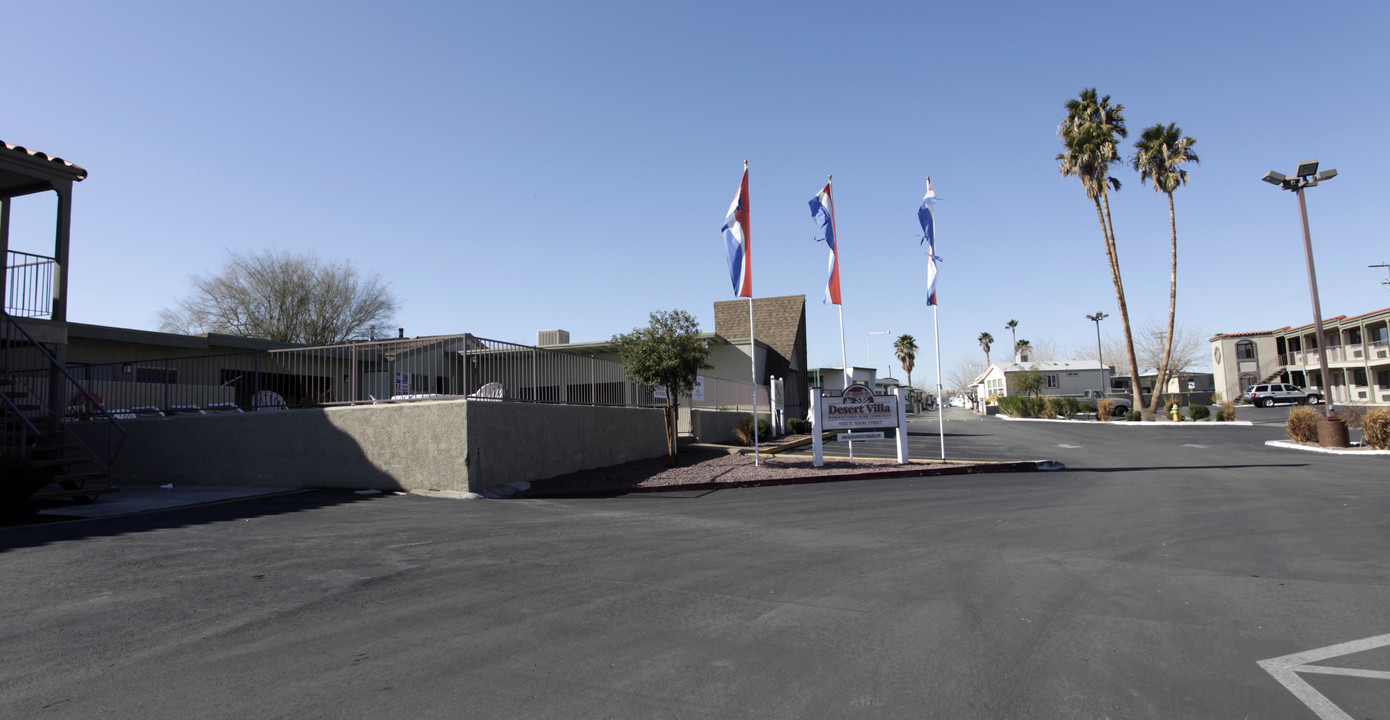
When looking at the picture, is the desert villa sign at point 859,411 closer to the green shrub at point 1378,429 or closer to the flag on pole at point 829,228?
the flag on pole at point 829,228

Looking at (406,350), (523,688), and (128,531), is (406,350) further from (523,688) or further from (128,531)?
(523,688)

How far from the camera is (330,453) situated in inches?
538

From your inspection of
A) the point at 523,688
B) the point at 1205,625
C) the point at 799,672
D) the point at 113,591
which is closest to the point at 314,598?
the point at 113,591

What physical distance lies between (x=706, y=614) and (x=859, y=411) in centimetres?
1202

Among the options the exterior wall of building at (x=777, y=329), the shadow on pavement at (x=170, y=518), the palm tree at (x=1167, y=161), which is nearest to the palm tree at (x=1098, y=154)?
the palm tree at (x=1167, y=161)

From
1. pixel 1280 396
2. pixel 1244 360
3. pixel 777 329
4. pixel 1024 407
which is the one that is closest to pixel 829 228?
pixel 777 329

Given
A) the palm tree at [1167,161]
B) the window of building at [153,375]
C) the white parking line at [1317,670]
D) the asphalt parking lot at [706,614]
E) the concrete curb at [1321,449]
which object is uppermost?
the palm tree at [1167,161]

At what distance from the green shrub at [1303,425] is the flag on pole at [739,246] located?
1697 centimetres

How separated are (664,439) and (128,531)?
13519 millimetres

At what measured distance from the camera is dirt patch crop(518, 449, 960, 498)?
14109 millimetres

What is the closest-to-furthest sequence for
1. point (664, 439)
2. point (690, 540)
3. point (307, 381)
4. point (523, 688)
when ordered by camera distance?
point (523, 688)
point (690, 540)
point (307, 381)
point (664, 439)

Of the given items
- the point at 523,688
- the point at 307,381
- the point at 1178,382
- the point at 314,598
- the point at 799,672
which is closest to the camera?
the point at 523,688

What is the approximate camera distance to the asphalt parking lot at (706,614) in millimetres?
3955

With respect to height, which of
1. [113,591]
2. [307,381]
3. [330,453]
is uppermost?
[307,381]
